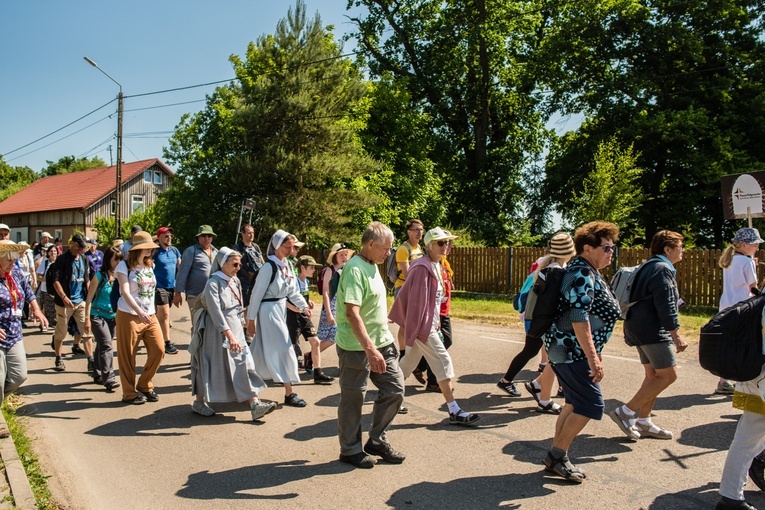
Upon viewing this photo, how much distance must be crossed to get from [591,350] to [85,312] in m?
7.33

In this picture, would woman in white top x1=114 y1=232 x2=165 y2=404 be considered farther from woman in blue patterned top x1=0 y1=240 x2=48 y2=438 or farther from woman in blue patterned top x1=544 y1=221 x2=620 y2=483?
woman in blue patterned top x1=544 y1=221 x2=620 y2=483

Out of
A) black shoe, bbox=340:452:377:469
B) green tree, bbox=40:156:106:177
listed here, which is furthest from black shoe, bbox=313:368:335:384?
green tree, bbox=40:156:106:177

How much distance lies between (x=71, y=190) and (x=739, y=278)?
5957 cm

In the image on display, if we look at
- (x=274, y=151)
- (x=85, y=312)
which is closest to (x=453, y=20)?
(x=274, y=151)

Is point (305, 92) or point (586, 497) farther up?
point (305, 92)

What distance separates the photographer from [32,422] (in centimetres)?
649

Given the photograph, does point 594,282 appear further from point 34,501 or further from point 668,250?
point 34,501

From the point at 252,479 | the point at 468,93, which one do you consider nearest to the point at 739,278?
the point at 252,479

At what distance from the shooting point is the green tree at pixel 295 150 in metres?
25.9

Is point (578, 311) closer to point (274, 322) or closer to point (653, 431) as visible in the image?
point (653, 431)

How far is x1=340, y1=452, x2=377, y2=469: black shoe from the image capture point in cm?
505

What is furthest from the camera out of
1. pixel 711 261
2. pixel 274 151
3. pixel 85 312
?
pixel 274 151

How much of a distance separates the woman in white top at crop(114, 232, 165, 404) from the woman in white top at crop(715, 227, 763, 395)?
6.46m

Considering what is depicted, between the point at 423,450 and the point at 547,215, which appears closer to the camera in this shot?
the point at 423,450
